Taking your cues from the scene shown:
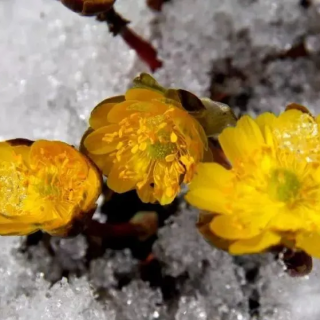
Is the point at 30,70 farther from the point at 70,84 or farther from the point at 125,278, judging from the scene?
the point at 125,278

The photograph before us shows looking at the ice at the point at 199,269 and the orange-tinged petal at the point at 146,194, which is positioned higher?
the orange-tinged petal at the point at 146,194

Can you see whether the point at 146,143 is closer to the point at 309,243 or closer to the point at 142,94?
the point at 142,94

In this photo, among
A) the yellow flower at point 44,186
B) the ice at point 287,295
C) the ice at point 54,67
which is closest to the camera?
the yellow flower at point 44,186

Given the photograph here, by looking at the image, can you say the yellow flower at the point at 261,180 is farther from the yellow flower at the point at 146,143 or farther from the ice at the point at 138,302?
the ice at the point at 138,302

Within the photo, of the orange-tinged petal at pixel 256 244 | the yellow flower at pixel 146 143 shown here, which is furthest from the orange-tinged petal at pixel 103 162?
the orange-tinged petal at pixel 256 244

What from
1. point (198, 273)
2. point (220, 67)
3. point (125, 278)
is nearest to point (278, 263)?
point (198, 273)

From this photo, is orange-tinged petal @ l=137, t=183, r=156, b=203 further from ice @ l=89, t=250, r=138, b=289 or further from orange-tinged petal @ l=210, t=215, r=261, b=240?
ice @ l=89, t=250, r=138, b=289

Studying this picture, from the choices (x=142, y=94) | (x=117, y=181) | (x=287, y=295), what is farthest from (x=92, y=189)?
(x=287, y=295)
